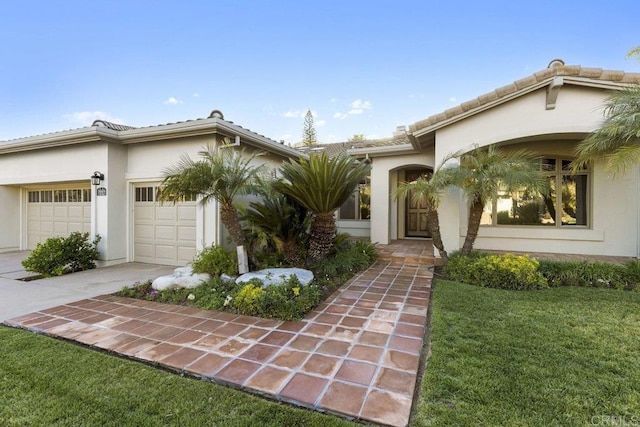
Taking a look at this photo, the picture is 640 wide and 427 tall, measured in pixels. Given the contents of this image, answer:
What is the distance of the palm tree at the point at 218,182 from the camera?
229 inches

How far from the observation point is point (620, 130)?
560cm

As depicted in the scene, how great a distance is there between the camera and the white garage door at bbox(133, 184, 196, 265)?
8328 mm

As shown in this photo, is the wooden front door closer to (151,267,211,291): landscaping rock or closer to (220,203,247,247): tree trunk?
(220,203,247,247): tree trunk

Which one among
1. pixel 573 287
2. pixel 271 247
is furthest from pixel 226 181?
pixel 573 287

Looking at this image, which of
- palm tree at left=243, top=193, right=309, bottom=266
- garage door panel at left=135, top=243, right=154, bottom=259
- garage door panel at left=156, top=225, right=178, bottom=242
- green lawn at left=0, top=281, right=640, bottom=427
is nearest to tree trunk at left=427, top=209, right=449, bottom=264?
palm tree at left=243, top=193, right=309, bottom=266

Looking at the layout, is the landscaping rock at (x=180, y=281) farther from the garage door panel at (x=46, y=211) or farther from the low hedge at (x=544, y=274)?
the garage door panel at (x=46, y=211)

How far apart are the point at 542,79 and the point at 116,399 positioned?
9.03m

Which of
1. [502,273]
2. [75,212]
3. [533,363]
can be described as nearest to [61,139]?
[75,212]

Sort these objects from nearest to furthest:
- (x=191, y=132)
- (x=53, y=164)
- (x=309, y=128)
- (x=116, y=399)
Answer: (x=116, y=399), (x=191, y=132), (x=53, y=164), (x=309, y=128)

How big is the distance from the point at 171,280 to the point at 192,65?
868cm

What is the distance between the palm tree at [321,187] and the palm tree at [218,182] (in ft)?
2.77

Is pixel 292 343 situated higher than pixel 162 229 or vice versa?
pixel 162 229

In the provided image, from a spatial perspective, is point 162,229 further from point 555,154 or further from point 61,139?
point 555,154

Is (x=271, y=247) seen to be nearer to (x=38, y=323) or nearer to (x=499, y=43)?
(x=38, y=323)
